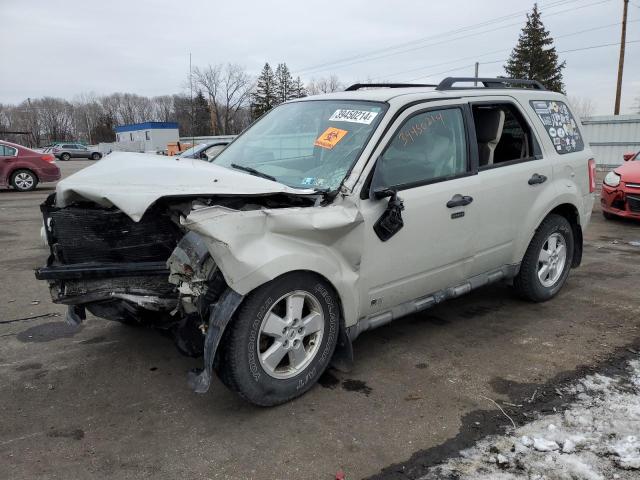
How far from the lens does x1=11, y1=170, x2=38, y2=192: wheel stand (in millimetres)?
14695

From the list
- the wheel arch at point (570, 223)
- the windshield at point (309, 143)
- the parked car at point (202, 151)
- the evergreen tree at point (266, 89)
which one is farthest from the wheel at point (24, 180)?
the evergreen tree at point (266, 89)

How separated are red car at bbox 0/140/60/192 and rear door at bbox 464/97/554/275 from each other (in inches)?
558

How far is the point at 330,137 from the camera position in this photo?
11.6 feet

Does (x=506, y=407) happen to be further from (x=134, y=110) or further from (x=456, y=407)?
(x=134, y=110)

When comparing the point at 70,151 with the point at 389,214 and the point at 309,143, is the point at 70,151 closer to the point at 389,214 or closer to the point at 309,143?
the point at 309,143

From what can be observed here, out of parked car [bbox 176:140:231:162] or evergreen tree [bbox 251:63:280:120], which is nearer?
parked car [bbox 176:140:231:162]

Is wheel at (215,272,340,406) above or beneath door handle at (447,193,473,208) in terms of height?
beneath

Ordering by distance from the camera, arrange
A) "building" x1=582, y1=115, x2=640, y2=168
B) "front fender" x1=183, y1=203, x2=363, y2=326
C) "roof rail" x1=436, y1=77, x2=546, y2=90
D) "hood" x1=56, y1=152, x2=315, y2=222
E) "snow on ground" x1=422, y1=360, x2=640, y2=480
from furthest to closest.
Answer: "building" x1=582, y1=115, x2=640, y2=168, "roof rail" x1=436, y1=77, x2=546, y2=90, "hood" x1=56, y1=152, x2=315, y2=222, "front fender" x1=183, y1=203, x2=363, y2=326, "snow on ground" x1=422, y1=360, x2=640, y2=480

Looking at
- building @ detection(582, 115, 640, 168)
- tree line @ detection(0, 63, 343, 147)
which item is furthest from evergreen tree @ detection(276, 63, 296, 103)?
building @ detection(582, 115, 640, 168)

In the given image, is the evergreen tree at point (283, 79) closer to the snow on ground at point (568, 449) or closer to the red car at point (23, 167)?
the red car at point (23, 167)

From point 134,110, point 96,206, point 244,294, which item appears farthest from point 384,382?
point 134,110

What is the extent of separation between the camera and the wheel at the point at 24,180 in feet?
48.2

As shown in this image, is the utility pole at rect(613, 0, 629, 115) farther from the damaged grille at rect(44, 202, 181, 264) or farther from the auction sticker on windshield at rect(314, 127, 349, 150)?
the damaged grille at rect(44, 202, 181, 264)

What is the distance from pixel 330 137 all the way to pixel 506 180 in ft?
5.06
